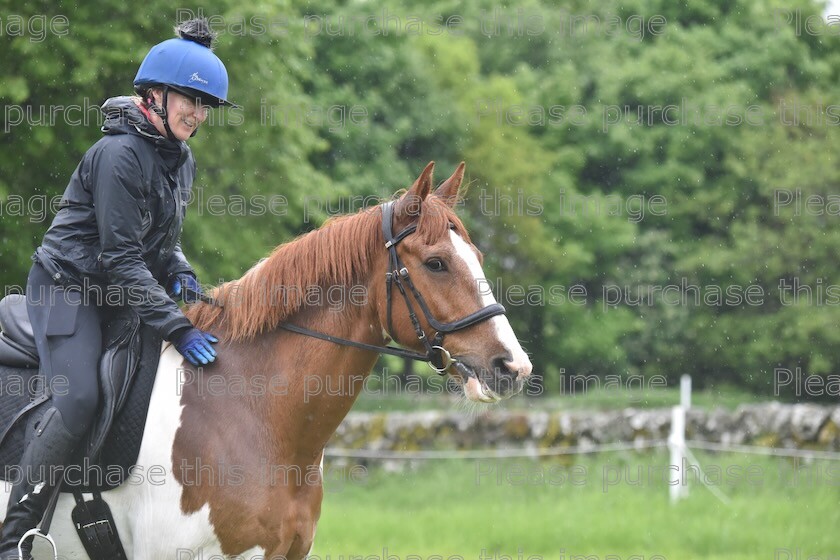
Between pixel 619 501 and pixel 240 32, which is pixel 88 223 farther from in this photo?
pixel 240 32

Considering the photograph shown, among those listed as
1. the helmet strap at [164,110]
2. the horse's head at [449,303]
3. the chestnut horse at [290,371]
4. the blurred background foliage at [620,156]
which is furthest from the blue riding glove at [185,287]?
the blurred background foliage at [620,156]

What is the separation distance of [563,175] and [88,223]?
27564 mm

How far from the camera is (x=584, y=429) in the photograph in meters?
16.4

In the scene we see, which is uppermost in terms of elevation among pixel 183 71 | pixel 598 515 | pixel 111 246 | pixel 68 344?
pixel 183 71

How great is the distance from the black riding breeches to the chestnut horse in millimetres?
327

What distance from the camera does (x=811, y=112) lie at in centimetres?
2844

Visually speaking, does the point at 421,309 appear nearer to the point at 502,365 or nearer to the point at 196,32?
the point at 502,365

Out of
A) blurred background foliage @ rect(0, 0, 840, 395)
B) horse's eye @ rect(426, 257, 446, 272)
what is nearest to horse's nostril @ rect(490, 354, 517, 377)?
horse's eye @ rect(426, 257, 446, 272)

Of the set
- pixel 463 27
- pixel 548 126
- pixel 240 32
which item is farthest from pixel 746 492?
pixel 463 27

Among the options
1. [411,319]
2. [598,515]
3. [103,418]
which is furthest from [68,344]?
[598,515]

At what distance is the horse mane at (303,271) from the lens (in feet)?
16.6

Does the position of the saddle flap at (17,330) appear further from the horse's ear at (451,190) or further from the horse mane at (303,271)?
the horse's ear at (451,190)

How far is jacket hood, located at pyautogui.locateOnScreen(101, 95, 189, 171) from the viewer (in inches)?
195

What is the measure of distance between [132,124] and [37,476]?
1768 mm
